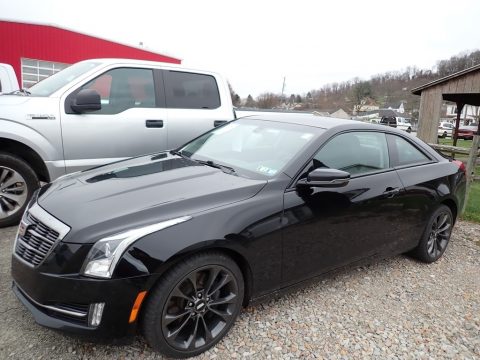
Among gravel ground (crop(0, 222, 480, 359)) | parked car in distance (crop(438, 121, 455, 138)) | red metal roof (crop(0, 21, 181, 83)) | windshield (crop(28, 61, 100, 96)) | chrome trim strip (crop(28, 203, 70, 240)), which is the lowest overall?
parked car in distance (crop(438, 121, 455, 138))

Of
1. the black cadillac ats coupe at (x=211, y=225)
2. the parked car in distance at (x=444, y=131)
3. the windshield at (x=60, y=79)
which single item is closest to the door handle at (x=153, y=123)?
the windshield at (x=60, y=79)

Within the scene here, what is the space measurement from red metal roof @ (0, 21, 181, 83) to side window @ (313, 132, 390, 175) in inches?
744

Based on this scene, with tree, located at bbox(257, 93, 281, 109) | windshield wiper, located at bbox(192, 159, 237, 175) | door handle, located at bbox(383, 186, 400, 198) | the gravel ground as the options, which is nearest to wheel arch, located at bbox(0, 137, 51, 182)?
the gravel ground

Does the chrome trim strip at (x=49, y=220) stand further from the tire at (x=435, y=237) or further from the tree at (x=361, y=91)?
the tree at (x=361, y=91)

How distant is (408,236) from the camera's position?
3727 mm

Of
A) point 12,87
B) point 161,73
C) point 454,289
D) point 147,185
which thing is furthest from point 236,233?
point 12,87

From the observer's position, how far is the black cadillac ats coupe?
2080 millimetres

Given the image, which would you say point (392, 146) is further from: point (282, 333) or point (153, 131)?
point (153, 131)

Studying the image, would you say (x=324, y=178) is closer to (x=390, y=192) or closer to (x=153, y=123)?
(x=390, y=192)

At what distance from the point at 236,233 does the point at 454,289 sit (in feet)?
8.34

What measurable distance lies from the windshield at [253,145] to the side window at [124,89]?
4.27 ft

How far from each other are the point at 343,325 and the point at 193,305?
1.25m

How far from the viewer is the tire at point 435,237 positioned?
13.0 ft

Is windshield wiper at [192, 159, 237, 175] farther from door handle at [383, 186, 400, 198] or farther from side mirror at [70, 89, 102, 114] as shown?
side mirror at [70, 89, 102, 114]
